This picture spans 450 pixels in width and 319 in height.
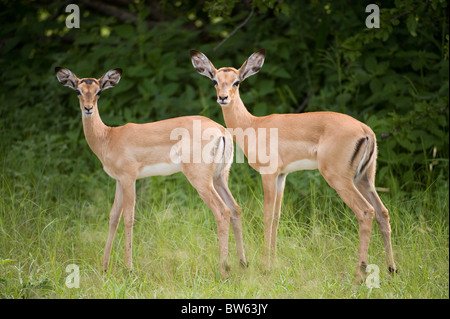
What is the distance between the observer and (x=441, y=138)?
25.5 ft

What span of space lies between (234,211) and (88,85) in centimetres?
150

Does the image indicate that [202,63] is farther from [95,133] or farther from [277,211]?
[277,211]

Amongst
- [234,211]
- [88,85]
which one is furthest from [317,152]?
[88,85]

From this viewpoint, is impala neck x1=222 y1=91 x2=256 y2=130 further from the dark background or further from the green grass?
the dark background

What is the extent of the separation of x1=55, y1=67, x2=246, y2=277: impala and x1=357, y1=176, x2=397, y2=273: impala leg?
101cm

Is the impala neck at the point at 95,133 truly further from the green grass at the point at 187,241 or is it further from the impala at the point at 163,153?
the green grass at the point at 187,241

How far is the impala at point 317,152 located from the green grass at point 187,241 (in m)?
0.30

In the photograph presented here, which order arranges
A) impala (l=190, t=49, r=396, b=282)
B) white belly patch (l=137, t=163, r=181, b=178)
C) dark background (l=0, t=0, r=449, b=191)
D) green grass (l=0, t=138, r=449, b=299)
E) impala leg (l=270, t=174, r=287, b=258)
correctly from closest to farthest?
1. green grass (l=0, t=138, r=449, b=299)
2. impala (l=190, t=49, r=396, b=282)
3. white belly patch (l=137, t=163, r=181, b=178)
4. impala leg (l=270, t=174, r=287, b=258)
5. dark background (l=0, t=0, r=449, b=191)

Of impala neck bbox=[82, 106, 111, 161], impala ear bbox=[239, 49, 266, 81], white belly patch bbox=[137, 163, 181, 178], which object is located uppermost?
impala ear bbox=[239, 49, 266, 81]

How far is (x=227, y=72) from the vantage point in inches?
207

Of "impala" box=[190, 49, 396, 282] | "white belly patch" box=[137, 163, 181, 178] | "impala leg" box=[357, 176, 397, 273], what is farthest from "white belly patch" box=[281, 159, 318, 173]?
"white belly patch" box=[137, 163, 181, 178]

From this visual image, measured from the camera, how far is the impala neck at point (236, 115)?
5469 millimetres

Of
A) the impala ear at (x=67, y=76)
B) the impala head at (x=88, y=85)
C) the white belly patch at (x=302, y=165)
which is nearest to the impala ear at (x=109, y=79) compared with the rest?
the impala head at (x=88, y=85)

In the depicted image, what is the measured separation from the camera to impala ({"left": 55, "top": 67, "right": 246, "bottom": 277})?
5148mm
